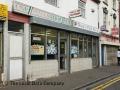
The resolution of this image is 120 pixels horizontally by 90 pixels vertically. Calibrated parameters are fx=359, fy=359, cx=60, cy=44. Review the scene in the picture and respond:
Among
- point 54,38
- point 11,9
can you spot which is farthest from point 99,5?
point 11,9

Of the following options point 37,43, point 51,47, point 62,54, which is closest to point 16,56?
point 37,43

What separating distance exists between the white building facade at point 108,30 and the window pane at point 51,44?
11.6 meters

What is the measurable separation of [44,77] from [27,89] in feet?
16.5

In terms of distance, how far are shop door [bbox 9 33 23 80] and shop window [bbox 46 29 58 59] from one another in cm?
344

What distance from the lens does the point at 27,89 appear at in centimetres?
1423

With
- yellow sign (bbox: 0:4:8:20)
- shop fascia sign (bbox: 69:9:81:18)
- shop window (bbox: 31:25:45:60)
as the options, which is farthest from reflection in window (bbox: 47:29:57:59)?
yellow sign (bbox: 0:4:8:20)

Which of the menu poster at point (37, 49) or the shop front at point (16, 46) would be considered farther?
the menu poster at point (37, 49)

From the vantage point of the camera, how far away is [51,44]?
20703 millimetres

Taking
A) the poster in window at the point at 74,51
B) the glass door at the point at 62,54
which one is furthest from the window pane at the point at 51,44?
the poster in window at the point at 74,51

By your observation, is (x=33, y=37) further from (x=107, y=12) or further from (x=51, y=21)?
(x=107, y=12)

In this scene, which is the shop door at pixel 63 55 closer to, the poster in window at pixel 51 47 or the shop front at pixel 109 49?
the poster in window at pixel 51 47

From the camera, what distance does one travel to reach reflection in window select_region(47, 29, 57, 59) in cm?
2031

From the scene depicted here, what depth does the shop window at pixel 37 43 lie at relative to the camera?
18.4 metres

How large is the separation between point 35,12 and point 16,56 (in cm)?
280
